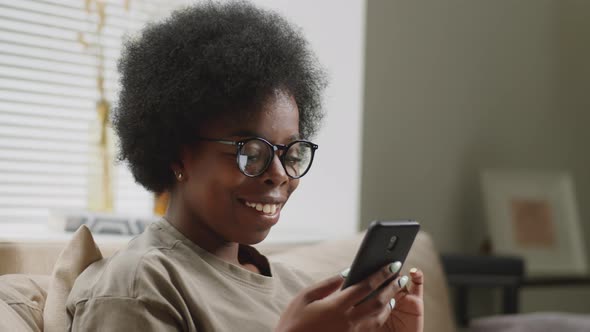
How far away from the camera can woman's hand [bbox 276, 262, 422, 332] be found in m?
0.88

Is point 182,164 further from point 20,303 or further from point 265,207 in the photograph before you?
point 20,303

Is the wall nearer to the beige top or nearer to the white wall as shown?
the white wall

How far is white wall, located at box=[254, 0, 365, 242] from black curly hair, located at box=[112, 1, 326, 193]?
1.52 meters

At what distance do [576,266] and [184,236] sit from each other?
2.77 meters

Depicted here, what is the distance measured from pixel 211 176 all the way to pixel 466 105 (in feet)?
7.85

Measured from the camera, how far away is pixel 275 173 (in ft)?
3.19

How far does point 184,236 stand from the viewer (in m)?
1.02

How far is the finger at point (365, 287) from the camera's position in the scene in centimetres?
89

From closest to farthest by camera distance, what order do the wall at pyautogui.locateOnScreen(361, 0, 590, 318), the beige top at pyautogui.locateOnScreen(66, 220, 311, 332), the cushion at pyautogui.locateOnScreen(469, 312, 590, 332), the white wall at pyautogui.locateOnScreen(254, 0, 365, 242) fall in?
the beige top at pyautogui.locateOnScreen(66, 220, 311, 332), the cushion at pyautogui.locateOnScreen(469, 312, 590, 332), the white wall at pyautogui.locateOnScreen(254, 0, 365, 242), the wall at pyautogui.locateOnScreen(361, 0, 590, 318)

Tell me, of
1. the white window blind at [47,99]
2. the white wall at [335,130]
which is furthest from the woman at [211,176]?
the white wall at [335,130]

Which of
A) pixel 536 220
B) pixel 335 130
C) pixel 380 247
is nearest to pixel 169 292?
pixel 380 247

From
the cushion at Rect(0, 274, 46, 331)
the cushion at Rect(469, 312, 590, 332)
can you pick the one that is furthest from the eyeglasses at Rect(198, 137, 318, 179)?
the cushion at Rect(469, 312, 590, 332)

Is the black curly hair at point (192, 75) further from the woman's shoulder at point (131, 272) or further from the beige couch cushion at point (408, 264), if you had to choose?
the beige couch cushion at point (408, 264)

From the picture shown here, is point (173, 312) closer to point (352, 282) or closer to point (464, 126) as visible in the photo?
point (352, 282)
